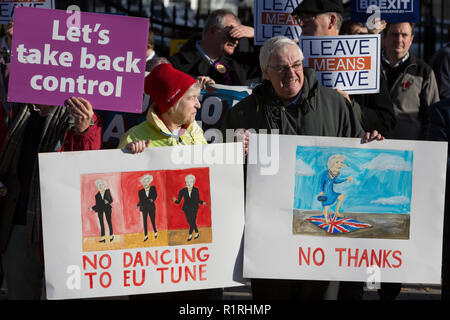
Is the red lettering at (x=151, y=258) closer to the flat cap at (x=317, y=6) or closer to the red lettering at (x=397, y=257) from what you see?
the red lettering at (x=397, y=257)

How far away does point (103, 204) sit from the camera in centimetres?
399

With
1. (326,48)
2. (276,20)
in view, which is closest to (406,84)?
(276,20)

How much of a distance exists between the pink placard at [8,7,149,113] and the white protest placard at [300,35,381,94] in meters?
1.28

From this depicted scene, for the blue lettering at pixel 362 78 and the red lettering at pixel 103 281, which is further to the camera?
the blue lettering at pixel 362 78

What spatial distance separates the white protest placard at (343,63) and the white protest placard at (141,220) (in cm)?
116

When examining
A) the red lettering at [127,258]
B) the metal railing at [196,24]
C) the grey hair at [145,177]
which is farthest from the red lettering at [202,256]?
the metal railing at [196,24]

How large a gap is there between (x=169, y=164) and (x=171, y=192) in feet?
0.48

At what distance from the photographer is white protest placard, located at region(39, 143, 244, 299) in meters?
3.93

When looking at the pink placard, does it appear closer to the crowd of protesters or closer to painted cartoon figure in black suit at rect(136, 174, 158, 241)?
the crowd of protesters

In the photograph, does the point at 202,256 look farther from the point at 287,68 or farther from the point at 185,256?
the point at 287,68

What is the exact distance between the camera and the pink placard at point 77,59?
4.07m

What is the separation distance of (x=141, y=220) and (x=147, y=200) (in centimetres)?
11

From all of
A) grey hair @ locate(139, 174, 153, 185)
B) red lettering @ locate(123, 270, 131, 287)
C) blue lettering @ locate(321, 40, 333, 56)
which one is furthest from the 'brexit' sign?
red lettering @ locate(123, 270, 131, 287)

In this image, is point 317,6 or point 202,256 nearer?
point 202,256
